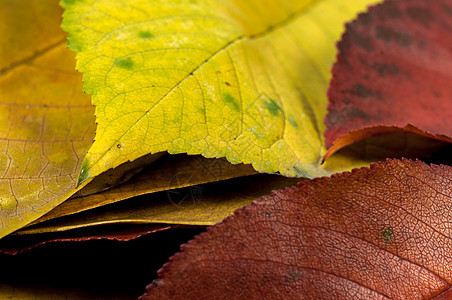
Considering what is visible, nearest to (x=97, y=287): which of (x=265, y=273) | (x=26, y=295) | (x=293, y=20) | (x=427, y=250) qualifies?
(x=26, y=295)

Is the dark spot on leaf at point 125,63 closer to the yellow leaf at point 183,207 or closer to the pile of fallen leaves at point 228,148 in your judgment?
the pile of fallen leaves at point 228,148

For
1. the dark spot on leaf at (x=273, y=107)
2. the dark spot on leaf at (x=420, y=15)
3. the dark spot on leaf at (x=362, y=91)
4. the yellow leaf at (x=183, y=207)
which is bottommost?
the yellow leaf at (x=183, y=207)

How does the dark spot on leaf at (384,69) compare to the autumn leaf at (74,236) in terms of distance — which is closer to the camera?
the autumn leaf at (74,236)

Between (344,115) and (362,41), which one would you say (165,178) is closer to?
(344,115)

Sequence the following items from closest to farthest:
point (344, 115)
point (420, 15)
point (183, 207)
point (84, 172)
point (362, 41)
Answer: point (84, 172) → point (183, 207) → point (344, 115) → point (362, 41) → point (420, 15)

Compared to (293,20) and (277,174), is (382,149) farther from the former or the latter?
(293,20)

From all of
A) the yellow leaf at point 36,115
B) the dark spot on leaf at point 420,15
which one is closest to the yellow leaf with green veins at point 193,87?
the yellow leaf at point 36,115

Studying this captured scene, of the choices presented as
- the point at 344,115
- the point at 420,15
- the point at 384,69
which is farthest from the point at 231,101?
the point at 420,15

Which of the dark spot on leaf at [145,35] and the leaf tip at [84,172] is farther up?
the dark spot on leaf at [145,35]
